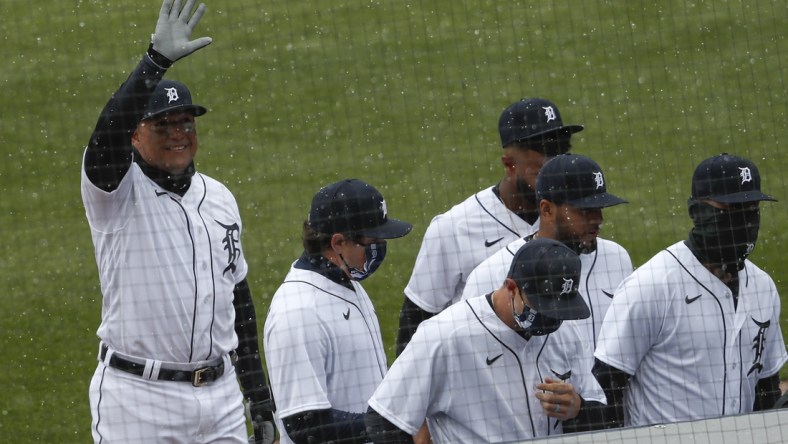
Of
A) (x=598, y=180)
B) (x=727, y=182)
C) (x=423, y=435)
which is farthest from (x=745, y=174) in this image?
(x=423, y=435)

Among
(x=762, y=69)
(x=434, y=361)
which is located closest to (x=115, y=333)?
(x=434, y=361)

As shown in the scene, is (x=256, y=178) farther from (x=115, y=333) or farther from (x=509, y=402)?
(x=509, y=402)

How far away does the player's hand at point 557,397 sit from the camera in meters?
3.53

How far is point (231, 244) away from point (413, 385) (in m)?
1.31

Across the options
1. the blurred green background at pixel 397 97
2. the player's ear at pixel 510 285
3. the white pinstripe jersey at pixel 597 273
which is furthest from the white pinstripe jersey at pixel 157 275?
the blurred green background at pixel 397 97

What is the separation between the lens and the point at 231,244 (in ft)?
14.8

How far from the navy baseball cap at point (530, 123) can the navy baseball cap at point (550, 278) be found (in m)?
Answer: 1.18

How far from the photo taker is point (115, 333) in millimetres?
4230

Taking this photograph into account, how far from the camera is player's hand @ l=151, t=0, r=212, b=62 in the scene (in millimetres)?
3811

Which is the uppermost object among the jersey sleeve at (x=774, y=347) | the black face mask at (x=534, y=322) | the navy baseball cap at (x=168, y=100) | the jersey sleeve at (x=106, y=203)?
the navy baseball cap at (x=168, y=100)

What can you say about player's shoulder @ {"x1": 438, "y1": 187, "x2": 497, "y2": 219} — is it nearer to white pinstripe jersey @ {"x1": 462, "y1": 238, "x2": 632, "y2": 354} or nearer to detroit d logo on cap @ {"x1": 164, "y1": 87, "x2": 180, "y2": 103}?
white pinstripe jersey @ {"x1": 462, "y1": 238, "x2": 632, "y2": 354}

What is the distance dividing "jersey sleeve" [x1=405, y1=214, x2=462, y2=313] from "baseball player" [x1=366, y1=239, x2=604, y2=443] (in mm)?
1082

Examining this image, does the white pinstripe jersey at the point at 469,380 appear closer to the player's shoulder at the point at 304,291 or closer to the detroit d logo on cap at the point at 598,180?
the player's shoulder at the point at 304,291

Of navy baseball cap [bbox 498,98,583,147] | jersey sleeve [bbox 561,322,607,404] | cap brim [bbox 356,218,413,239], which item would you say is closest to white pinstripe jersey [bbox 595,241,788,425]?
jersey sleeve [bbox 561,322,607,404]
